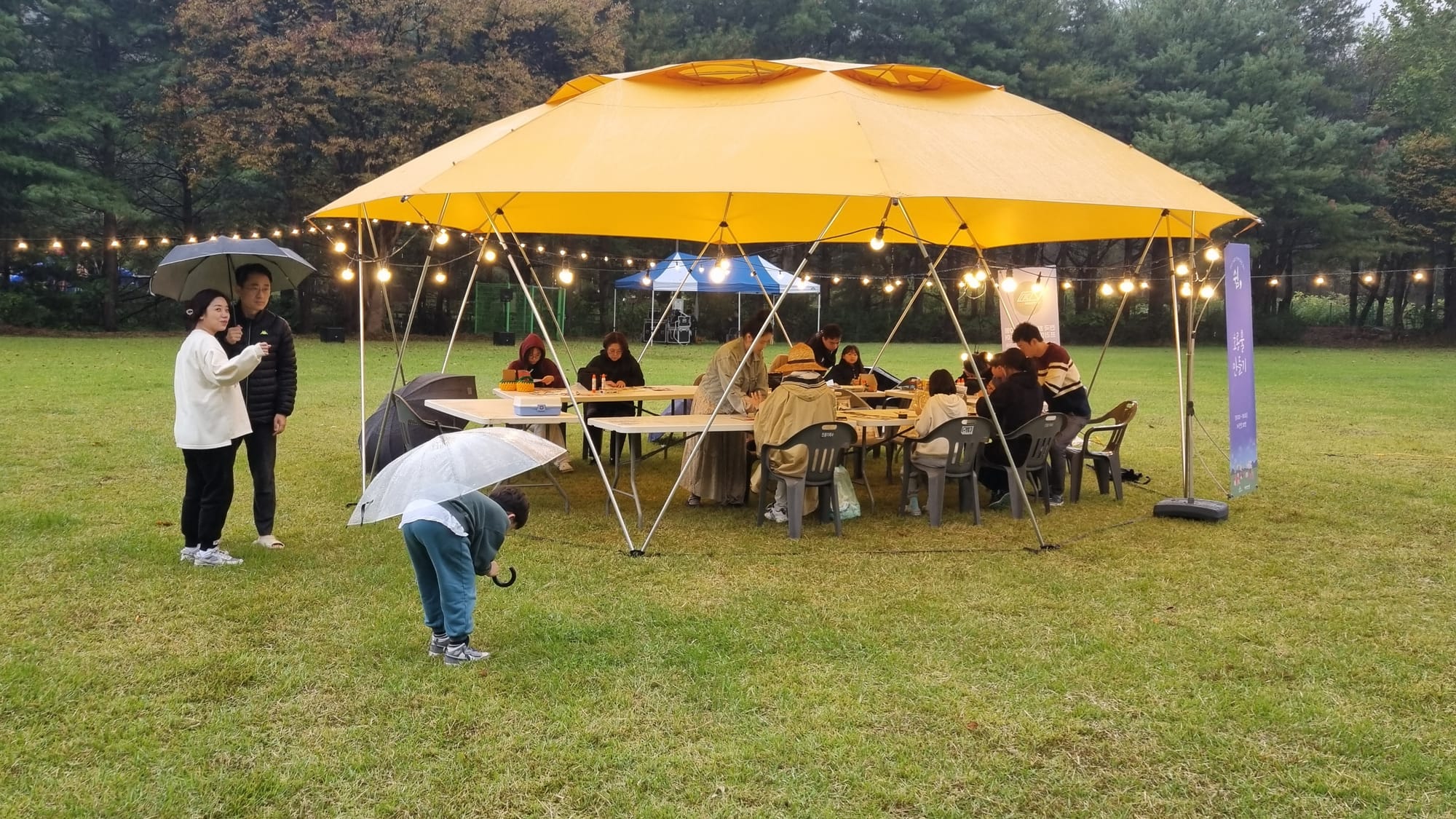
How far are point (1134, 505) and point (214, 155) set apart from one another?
2579 cm

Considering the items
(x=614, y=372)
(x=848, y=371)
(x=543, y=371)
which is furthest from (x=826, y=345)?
(x=543, y=371)

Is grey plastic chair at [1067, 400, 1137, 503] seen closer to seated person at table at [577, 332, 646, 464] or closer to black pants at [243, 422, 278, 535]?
seated person at table at [577, 332, 646, 464]

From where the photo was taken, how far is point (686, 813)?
10.2 ft

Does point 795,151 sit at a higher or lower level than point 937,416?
higher

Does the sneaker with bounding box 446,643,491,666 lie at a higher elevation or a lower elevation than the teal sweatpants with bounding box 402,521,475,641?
lower

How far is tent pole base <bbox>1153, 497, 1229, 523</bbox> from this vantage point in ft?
24.1

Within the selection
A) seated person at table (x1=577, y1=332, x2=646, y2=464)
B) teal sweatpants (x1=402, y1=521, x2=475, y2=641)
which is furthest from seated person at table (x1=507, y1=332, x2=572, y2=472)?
teal sweatpants (x1=402, y1=521, x2=475, y2=641)

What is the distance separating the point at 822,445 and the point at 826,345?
4.44m

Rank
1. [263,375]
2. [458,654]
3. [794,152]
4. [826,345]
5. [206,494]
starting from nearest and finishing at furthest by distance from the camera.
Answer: [458,654] → [206,494] → [263,375] → [794,152] → [826,345]

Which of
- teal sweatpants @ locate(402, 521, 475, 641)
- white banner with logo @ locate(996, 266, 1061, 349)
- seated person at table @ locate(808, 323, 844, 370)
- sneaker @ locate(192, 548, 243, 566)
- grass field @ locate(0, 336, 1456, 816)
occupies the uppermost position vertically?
white banner with logo @ locate(996, 266, 1061, 349)

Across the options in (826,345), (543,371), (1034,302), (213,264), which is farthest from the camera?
(1034,302)

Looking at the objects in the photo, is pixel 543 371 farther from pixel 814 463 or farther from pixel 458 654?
pixel 458 654

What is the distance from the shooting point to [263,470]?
5840 millimetres

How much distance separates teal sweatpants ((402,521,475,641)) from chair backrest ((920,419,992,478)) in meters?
3.82
